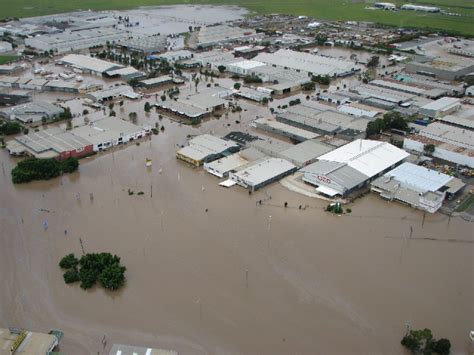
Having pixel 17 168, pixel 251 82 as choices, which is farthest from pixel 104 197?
pixel 251 82

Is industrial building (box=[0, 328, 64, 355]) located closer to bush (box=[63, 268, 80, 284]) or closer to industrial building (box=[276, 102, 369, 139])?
bush (box=[63, 268, 80, 284])

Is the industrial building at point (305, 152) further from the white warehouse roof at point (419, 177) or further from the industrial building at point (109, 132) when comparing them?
the industrial building at point (109, 132)

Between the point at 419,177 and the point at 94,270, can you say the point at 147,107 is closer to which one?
the point at 94,270

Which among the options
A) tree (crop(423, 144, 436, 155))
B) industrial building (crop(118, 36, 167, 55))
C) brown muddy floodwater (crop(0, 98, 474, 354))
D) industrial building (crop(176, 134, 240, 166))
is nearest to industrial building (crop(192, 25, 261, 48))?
industrial building (crop(118, 36, 167, 55))

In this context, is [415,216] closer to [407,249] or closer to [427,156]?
[407,249]

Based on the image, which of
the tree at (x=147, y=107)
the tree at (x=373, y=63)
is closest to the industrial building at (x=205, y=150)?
the tree at (x=147, y=107)

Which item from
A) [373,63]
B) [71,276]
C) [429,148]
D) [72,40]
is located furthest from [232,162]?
[72,40]
